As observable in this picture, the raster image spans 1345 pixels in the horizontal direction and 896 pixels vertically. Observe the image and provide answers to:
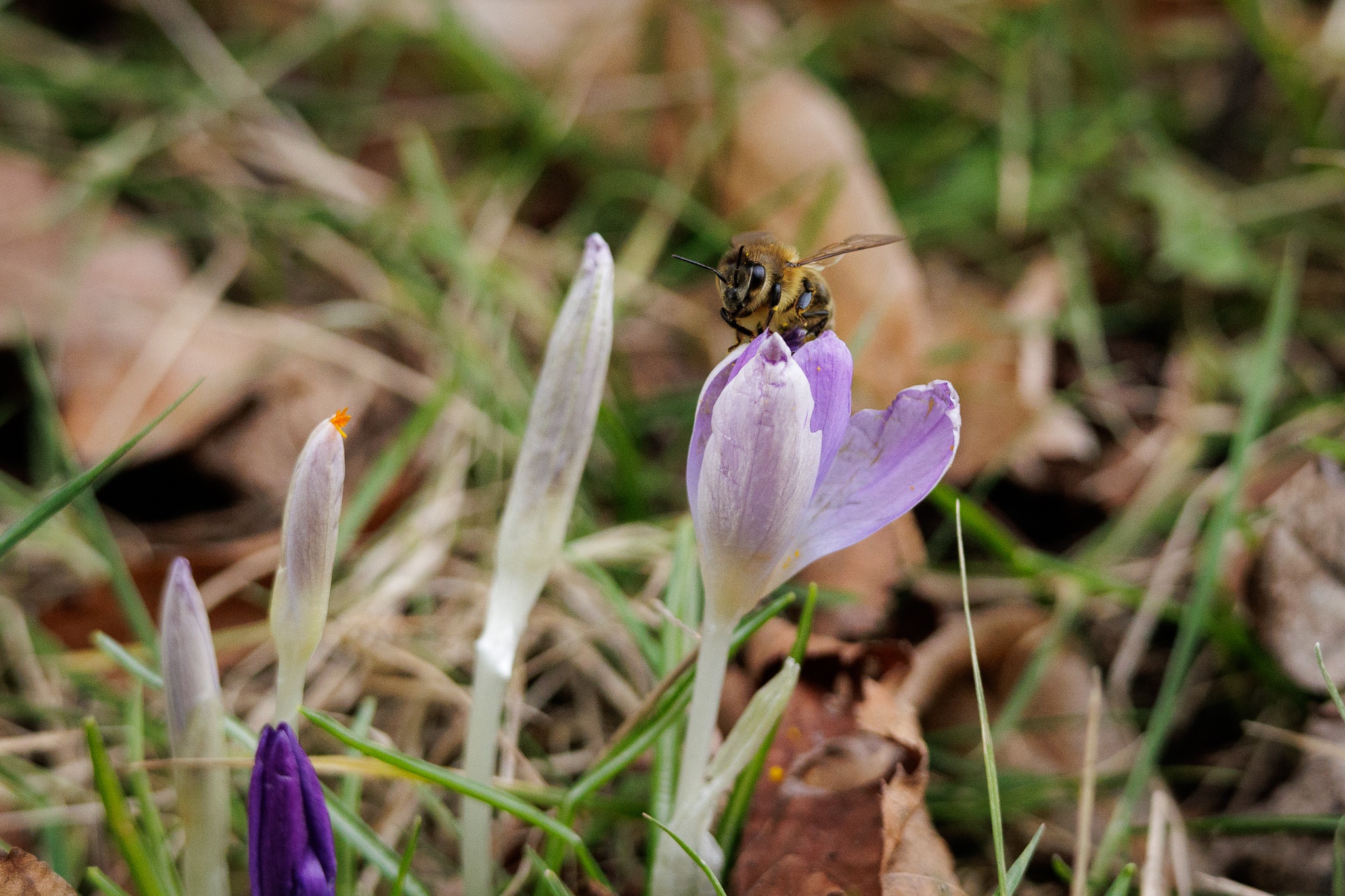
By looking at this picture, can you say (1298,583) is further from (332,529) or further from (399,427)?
(399,427)

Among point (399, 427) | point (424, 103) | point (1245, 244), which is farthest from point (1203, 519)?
point (424, 103)

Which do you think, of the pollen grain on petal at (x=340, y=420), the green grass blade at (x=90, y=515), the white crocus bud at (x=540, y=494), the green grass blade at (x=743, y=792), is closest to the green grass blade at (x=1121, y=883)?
the green grass blade at (x=743, y=792)

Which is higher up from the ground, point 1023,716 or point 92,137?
point 92,137

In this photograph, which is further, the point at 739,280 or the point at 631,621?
the point at 631,621

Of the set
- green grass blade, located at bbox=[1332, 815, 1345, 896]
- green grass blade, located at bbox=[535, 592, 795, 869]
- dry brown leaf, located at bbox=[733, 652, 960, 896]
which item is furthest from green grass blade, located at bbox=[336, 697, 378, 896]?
green grass blade, located at bbox=[1332, 815, 1345, 896]

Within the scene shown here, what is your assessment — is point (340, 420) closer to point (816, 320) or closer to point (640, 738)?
point (640, 738)

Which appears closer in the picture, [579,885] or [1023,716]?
[579,885]

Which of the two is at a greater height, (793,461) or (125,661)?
(793,461)

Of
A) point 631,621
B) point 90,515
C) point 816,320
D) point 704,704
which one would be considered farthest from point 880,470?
point 90,515
